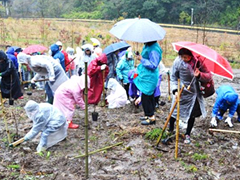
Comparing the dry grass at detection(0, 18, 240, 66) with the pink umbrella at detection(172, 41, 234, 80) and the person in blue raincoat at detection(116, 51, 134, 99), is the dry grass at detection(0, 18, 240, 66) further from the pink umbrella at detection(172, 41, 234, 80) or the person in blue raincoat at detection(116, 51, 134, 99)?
the pink umbrella at detection(172, 41, 234, 80)

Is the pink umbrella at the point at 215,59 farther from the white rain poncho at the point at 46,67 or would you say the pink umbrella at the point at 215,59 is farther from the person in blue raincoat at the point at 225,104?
the white rain poncho at the point at 46,67

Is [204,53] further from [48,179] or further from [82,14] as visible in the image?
[82,14]

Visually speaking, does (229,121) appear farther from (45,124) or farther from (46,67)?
(46,67)

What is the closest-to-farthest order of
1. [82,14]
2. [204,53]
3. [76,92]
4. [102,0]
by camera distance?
[204,53], [76,92], [82,14], [102,0]

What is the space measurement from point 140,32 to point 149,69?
0.73 m

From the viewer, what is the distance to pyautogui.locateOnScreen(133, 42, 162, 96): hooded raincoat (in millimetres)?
4602

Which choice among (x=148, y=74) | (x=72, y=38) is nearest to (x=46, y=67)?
(x=148, y=74)

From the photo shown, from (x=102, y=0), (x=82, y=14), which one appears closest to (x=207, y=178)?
(x=82, y=14)

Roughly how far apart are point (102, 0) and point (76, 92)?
4425 centimetres

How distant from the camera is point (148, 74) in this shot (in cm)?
484

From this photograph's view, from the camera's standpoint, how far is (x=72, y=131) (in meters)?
4.80

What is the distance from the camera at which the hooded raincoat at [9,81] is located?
6203 mm

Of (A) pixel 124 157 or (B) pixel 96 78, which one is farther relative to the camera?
(B) pixel 96 78

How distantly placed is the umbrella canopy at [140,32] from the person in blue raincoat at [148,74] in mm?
218
